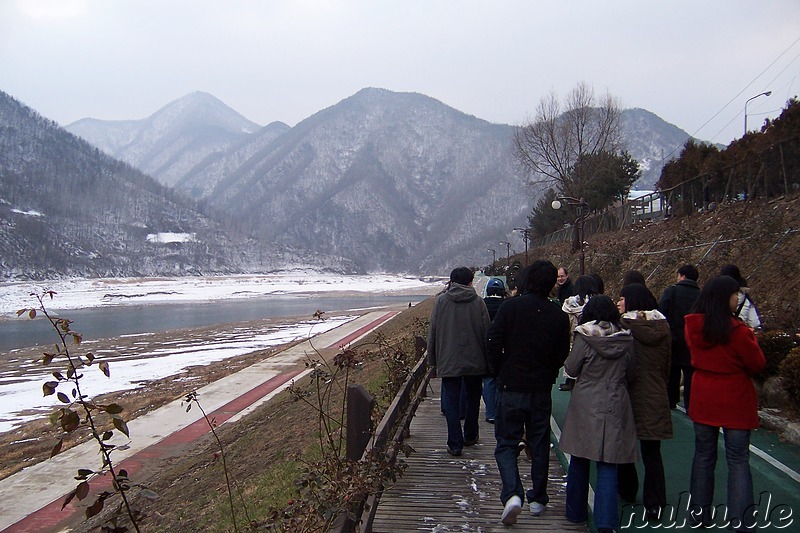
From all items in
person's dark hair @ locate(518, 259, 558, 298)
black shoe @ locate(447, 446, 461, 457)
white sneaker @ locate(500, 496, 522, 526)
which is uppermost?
person's dark hair @ locate(518, 259, 558, 298)

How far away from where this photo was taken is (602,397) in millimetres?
4402

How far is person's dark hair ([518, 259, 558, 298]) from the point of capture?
4.84 m

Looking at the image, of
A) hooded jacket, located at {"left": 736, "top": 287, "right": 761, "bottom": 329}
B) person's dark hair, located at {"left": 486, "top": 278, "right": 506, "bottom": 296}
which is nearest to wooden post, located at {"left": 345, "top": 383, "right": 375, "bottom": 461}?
person's dark hair, located at {"left": 486, "top": 278, "right": 506, "bottom": 296}

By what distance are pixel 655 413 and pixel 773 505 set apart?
1.33m

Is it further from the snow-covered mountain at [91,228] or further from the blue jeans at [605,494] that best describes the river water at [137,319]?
the snow-covered mountain at [91,228]

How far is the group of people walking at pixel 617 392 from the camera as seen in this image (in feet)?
14.0

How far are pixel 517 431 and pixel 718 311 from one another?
1665 mm

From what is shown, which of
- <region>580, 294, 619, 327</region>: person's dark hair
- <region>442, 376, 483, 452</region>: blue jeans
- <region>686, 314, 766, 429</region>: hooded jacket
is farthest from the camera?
<region>442, 376, 483, 452</region>: blue jeans

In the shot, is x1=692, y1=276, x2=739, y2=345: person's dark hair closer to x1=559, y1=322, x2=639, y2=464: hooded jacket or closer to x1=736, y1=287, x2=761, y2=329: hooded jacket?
x1=559, y1=322, x2=639, y2=464: hooded jacket

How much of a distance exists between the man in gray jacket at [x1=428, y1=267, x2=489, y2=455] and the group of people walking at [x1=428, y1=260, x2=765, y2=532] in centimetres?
114

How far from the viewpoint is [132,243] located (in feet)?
527

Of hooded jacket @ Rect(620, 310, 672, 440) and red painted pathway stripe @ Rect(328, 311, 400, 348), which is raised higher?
hooded jacket @ Rect(620, 310, 672, 440)

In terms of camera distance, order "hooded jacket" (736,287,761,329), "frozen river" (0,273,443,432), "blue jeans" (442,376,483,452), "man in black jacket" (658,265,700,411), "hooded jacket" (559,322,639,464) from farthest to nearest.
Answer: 1. "frozen river" (0,273,443,432)
2. "man in black jacket" (658,265,700,411)
3. "blue jeans" (442,376,483,452)
4. "hooded jacket" (736,287,761,329)
5. "hooded jacket" (559,322,639,464)

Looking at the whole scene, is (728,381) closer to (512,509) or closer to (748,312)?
(512,509)
